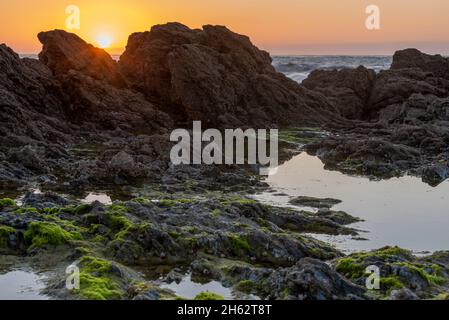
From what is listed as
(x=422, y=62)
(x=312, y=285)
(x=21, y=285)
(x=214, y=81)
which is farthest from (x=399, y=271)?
(x=422, y=62)

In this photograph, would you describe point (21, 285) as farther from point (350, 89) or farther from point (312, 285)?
point (350, 89)

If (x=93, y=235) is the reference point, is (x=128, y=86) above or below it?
above

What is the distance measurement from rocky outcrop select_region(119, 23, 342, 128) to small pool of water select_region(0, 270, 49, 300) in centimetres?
A: 2707

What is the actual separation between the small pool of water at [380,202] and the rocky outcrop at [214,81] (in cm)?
1325

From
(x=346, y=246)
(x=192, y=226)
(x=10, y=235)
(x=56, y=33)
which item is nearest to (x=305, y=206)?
(x=346, y=246)

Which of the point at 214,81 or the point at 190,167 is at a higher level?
the point at 214,81

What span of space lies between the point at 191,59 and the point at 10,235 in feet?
95.3

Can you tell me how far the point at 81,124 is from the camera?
113 feet

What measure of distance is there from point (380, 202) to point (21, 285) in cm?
1271

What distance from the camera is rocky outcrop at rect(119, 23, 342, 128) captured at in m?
39.4

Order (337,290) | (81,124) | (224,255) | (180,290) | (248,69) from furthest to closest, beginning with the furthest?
(248,69), (81,124), (224,255), (180,290), (337,290)

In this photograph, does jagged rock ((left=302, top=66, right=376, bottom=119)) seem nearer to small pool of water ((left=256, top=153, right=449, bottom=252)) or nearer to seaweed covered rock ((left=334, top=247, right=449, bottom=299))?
small pool of water ((left=256, top=153, right=449, bottom=252))

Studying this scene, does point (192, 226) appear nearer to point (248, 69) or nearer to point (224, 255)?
point (224, 255)

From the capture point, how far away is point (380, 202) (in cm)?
1950
